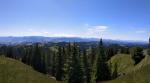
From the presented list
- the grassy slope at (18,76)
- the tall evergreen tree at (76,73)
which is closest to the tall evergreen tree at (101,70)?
the tall evergreen tree at (76,73)

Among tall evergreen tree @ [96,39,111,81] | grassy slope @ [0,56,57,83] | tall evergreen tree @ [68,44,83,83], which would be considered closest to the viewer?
grassy slope @ [0,56,57,83]

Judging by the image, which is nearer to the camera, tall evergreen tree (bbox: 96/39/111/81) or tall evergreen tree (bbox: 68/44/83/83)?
tall evergreen tree (bbox: 68/44/83/83)

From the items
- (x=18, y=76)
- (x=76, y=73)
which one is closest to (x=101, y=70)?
(x=76, y=73)

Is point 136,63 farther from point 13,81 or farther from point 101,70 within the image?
point 13,81

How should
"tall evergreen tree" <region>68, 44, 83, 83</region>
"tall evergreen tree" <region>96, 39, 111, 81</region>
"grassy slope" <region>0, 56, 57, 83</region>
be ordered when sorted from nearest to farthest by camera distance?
"grassy slope" <region>0, 56, 57, 83</region>, "tall evergreen tree" <region>68, 44, 83, 83</region>, "tall evergreen tree" <region>96, 39, 111, 81</region>

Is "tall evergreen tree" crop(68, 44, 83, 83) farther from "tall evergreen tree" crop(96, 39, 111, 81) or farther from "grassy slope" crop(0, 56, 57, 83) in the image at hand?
"grassy slope" crop(0, 56, 57, 83)

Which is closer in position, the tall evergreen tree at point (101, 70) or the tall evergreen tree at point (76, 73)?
the tall evergreen tree at point (76, 73)

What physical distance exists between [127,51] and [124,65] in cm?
2856

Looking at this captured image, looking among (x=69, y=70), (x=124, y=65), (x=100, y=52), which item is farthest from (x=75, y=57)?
(x=124, y=65)

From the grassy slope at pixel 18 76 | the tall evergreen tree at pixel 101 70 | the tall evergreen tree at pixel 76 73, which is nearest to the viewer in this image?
the grassy slope at pixel 18 76

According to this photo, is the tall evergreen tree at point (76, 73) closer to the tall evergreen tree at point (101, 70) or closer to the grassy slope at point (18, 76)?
the tall evergreen tree at point (101, 70)

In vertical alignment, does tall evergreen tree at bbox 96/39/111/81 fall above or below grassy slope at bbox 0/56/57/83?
below

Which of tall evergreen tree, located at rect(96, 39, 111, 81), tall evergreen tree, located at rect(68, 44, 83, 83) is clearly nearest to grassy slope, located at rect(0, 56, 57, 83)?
tall evergreen tree, located at rect(68, 44, 83, 83)

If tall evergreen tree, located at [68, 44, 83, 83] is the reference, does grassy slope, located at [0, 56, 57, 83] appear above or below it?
above
